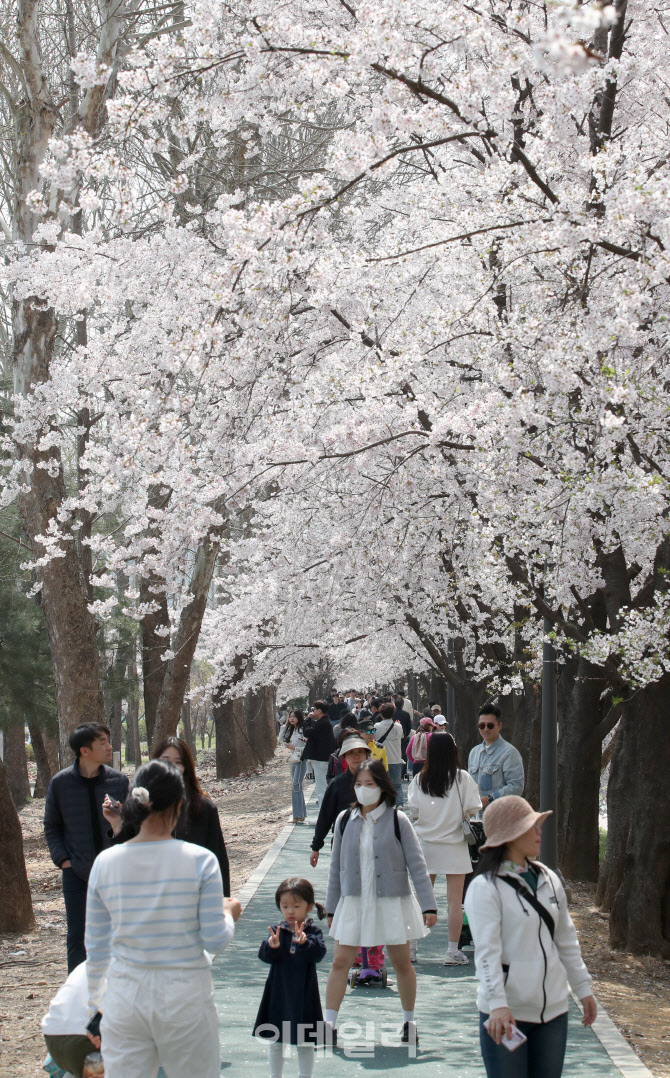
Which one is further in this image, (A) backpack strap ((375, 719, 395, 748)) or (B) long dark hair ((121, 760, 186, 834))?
(A) backpack strap ((375, 719, 395, 748))

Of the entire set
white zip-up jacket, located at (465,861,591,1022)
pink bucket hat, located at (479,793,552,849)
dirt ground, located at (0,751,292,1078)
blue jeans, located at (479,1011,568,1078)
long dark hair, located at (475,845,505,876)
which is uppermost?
pink bucket hat, located at (479,793,552,849)

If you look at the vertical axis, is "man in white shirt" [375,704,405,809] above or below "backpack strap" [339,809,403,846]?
above

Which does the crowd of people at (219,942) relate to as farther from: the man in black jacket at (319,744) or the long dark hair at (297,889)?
the man in black jacket at (319,744)

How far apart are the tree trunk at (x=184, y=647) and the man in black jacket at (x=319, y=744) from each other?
6.48 ft

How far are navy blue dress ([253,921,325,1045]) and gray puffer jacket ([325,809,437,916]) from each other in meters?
1.01

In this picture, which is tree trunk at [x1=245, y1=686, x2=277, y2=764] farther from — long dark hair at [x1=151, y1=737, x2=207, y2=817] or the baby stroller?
long dark hair at [x1=151, y1=737, x2=207, y2=817]

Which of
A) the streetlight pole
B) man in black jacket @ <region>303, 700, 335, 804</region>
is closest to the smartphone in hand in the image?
the streetlight pole

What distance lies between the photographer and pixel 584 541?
10109 mm

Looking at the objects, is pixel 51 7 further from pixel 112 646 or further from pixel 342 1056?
pixel 342 1056

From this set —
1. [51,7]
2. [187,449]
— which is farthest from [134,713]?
[187,449]

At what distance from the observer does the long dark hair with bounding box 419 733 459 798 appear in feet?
28.3

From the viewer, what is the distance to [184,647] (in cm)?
1655

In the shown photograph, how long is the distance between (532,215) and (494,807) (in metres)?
5.10

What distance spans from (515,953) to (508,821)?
47 cm
